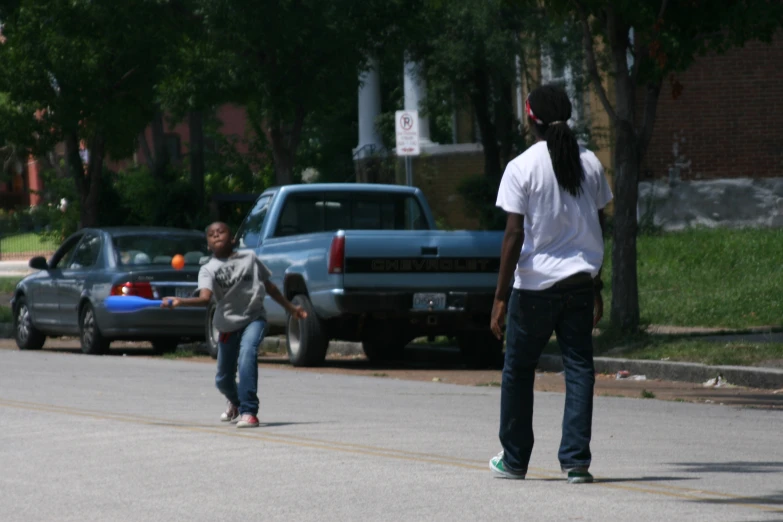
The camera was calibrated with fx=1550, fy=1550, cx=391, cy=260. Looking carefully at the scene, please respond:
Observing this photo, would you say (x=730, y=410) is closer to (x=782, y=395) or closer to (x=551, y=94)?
(x=782, y=395)

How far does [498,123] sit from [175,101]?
328 inches

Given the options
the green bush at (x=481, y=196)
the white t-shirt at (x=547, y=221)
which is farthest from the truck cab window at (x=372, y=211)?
the green bush at (x=481, y=196)

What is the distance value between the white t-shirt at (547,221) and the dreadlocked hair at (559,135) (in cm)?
4

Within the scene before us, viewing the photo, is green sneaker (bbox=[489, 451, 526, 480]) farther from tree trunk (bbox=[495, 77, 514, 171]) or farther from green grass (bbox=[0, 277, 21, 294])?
green grass (bbox=[0, 277, 21, 294])

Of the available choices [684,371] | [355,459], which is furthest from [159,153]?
[355,459]

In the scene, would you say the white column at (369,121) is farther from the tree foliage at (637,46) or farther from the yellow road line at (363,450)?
the yellow road line at (363,450)

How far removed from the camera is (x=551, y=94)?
748 cm

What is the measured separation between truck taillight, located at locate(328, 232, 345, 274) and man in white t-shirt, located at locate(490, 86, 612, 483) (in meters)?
7.87

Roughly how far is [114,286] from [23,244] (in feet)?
117

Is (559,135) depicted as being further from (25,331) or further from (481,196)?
(481,196)

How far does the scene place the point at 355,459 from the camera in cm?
859

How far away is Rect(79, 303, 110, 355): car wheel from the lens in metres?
18.2

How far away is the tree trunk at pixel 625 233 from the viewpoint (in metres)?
16.3

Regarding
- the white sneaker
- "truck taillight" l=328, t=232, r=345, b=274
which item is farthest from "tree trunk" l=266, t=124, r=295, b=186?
the white sneaker
